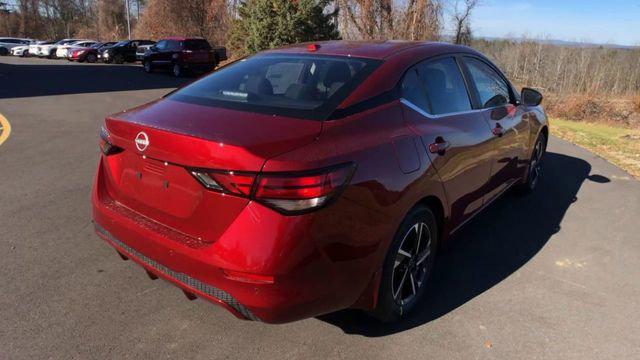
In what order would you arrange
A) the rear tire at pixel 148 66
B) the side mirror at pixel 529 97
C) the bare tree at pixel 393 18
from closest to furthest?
the side mirror at pixel 529 97
the bare tree at pixel 393 18
the rear tire at pixel 148 66

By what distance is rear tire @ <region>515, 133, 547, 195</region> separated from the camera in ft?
18.8

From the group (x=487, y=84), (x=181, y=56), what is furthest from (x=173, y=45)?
(x=487, y=84)

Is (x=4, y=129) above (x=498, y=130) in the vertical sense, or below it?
below

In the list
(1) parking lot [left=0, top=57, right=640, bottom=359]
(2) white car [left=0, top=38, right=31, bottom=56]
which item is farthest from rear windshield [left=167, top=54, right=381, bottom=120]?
(2) white car [left=0, top=38, right=31, bottom=56]

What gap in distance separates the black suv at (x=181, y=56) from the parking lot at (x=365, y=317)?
1838cm

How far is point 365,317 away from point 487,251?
63.0 inches

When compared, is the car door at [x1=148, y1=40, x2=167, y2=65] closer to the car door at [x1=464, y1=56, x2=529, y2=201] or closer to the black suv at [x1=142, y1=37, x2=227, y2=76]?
the black suv at [x1=142, y1=37, x2=227, y2=76]

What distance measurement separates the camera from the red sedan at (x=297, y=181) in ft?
7.72

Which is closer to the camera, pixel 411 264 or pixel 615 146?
pixel 411 264

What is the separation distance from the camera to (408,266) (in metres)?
3.20

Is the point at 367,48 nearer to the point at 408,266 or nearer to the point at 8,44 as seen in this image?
the point at 408,266

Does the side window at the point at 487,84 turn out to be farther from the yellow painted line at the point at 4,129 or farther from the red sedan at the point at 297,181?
the yellow painted line at the point at 4,129

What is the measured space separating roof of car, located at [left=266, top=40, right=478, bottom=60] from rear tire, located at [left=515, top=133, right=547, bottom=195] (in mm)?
2220

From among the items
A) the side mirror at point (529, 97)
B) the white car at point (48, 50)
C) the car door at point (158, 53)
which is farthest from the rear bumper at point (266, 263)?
the white car at point (48, 50)
